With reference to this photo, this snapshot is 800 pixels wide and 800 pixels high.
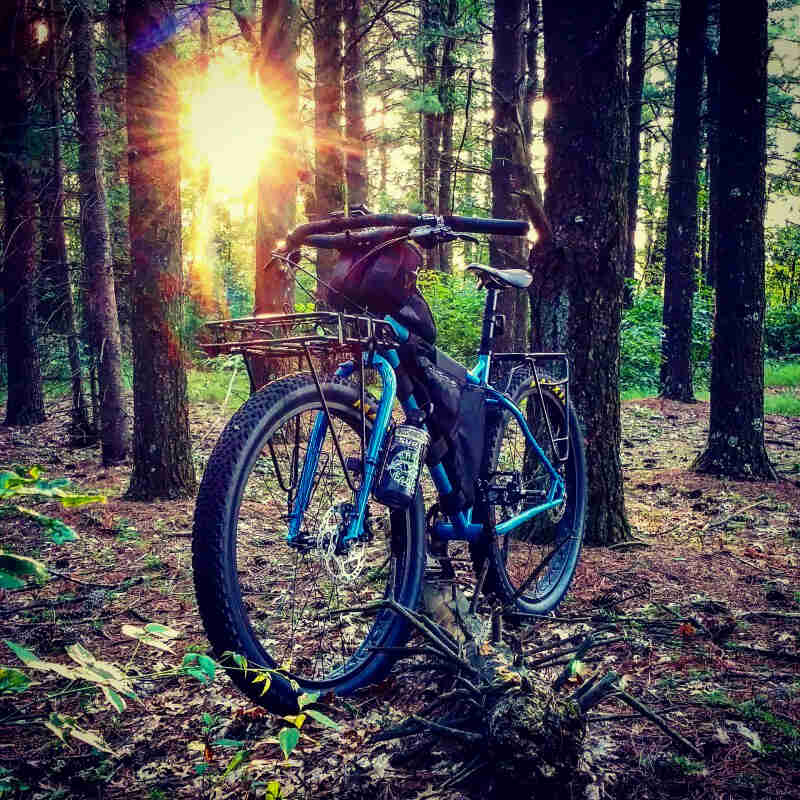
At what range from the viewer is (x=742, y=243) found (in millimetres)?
6270

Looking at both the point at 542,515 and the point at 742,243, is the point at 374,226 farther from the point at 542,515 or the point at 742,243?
the point at 742,243

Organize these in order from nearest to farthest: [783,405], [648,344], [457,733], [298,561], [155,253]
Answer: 1. [457,733]
2. [298,561]
3. [155,253]
4. [783,405]
5. [648,344]

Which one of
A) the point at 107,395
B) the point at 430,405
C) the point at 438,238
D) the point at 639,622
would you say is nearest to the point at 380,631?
the point at 430,405

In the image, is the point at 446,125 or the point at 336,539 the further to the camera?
the point at 446,125

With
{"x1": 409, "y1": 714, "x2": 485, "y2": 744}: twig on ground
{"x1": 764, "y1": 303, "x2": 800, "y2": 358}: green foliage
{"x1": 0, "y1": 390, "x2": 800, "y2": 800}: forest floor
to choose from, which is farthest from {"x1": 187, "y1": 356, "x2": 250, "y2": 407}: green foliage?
{"x1": 764, "y1": 303, "x2": 800, "y2": 358}: green foliage

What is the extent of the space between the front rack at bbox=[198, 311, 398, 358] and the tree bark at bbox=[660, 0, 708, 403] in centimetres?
1102

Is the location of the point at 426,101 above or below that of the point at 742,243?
above

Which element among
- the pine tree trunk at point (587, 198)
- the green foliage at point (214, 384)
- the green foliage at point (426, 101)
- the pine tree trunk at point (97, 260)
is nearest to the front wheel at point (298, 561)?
the pine tree trunk at point (587, 198)

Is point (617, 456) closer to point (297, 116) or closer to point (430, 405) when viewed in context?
point (430, 405)

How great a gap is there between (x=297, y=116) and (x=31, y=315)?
18.8 ft

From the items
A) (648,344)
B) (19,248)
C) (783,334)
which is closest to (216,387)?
(19,248)

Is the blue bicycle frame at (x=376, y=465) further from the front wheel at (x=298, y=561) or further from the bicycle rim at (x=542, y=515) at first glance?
the bicycle rim at (x=542, y=515)

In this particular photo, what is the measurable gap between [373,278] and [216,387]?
1189 cm

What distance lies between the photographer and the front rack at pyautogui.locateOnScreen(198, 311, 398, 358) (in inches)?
87.0
